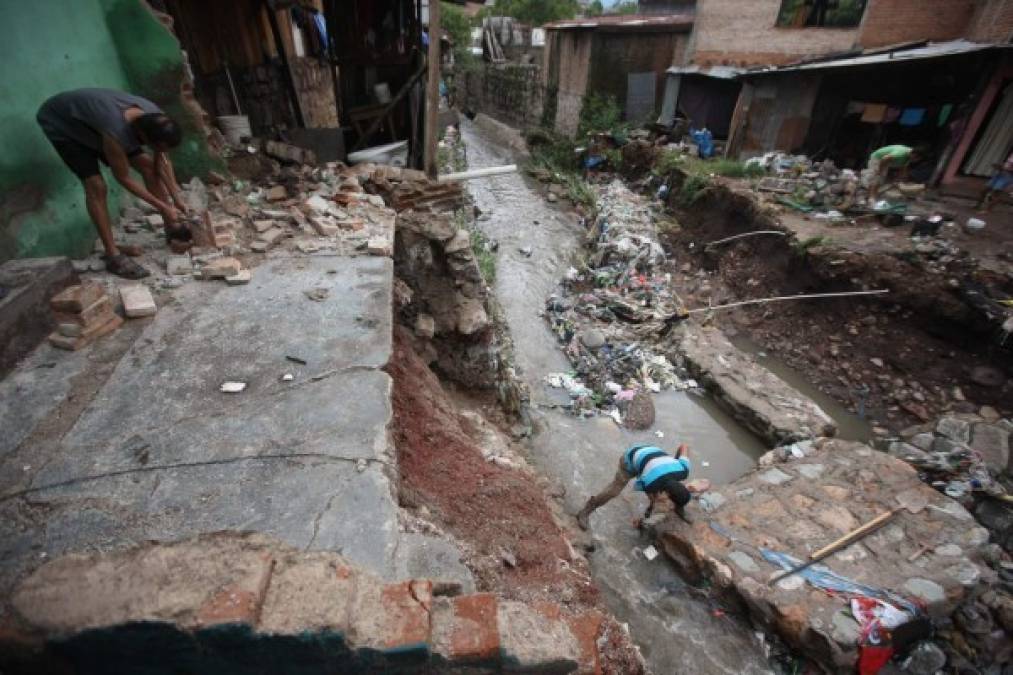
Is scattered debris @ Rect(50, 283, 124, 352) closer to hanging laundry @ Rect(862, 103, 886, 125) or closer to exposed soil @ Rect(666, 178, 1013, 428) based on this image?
exposed soil @ Rect(666, 178, 1013, 428)

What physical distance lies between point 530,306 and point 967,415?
20.4ft

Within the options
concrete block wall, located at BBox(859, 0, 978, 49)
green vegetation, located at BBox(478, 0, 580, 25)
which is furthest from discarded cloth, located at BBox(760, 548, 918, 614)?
green vegetation, located at BBox(478, 0, 580, 25)

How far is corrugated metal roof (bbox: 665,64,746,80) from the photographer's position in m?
12.8

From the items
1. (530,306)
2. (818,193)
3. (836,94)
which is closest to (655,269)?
(530,306)

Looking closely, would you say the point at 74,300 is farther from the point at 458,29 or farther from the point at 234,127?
the point at 458,29

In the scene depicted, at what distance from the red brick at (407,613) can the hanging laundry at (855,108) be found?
545 inches

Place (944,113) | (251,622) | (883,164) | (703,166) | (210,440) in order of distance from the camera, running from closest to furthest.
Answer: (251,622)
(210,440)
(883,164)
(944,113)
(703,166)

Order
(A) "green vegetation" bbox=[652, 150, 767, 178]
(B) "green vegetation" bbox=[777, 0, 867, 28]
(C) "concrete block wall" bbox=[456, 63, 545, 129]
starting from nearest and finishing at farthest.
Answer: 1. (A) "green vegetation" bbox=[652, 150, 767, 178]
2. (B) "green vegetation" bbox=[777, 0, 867, 28]
3. (C) "concrete block wall" bbox=[456, 63, 545, 129]

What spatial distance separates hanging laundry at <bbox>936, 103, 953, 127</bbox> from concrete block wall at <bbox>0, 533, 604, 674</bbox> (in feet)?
43.1

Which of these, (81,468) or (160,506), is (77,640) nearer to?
(160,506)

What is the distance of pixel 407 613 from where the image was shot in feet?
5.07

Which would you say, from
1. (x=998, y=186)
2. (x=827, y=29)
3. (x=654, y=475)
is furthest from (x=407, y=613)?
(x=827, y=29)

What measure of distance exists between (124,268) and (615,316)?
6.67 meters

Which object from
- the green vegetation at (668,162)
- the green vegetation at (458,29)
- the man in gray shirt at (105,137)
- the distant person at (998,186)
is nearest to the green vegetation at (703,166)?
the green vegetation at (668,162)
